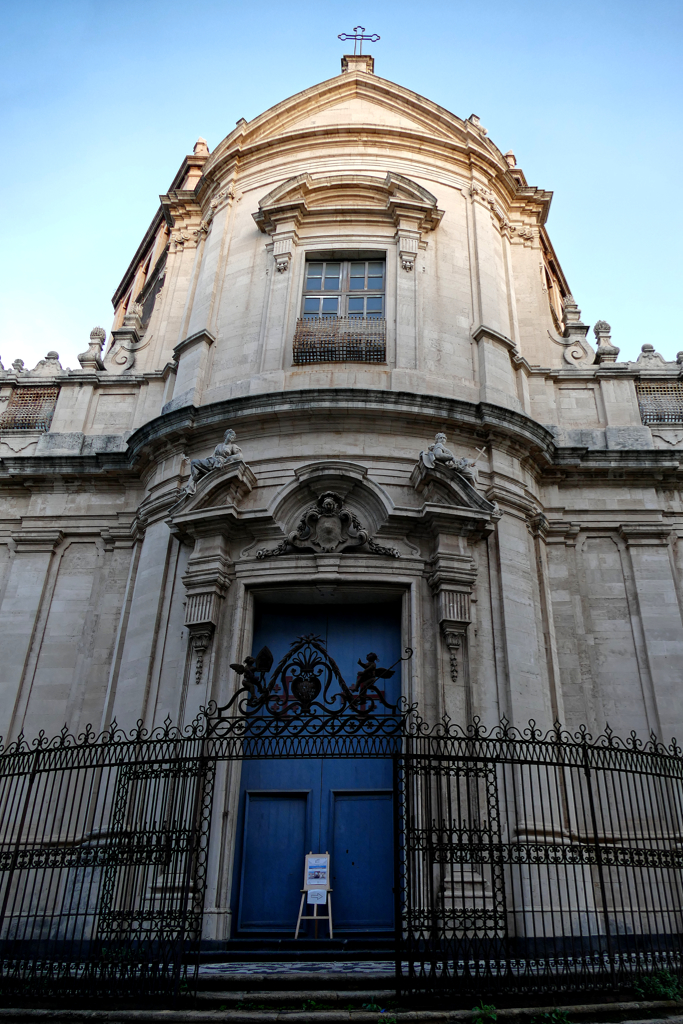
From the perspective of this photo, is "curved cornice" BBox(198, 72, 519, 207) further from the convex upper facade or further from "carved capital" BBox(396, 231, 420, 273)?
"carved capital" BBox(396, 231, 420, 273)

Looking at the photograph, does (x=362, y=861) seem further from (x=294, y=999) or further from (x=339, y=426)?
(x=339, y=426)

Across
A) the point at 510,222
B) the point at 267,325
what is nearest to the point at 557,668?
the point at 267,325

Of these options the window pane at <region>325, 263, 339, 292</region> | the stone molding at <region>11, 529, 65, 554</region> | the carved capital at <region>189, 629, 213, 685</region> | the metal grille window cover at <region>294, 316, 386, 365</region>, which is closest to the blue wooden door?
the carved capital at <region>189, 629, 213, 685</region>

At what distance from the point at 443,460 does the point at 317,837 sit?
17.5 feet

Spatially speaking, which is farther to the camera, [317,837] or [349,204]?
[349,204]

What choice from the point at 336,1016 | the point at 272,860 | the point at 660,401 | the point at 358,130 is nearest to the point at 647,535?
the point at 660,401

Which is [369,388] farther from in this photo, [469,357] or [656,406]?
[656,406]

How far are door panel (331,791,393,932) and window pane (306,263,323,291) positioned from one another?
350 inches

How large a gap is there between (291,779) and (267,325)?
755 centimetres

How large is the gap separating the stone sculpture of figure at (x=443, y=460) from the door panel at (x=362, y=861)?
14.7 feet

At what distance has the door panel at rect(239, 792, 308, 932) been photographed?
33.2 ft

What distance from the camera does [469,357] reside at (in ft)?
45.8

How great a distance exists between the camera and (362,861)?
1033 centimetres

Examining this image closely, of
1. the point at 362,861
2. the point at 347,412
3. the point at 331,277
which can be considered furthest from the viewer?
the point at 331,277
